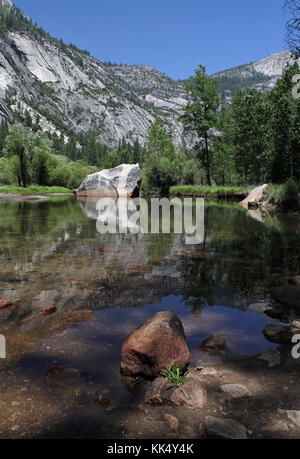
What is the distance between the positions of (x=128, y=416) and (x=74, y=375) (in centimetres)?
84

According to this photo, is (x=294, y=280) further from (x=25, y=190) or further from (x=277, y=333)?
(x=25, y=190)

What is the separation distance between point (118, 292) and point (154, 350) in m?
2.57

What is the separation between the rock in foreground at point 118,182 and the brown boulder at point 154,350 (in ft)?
144

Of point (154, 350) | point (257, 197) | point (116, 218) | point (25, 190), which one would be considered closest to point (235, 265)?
point (154, 350)

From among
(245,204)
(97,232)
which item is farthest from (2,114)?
(97,232)

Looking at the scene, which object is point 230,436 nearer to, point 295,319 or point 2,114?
point 295,319

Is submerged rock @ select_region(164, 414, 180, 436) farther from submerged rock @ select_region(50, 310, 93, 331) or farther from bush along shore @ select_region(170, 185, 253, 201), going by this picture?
bush along shore @ select_region(170, 185, 253, 201)

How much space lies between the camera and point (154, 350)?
3.35 m

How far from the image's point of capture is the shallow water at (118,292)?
3654 millimetres

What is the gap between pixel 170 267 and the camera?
25.0 feet

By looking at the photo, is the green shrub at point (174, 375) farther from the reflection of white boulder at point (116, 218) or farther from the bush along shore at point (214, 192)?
the bush along shore at point (214, 192)

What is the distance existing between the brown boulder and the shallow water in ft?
0.64

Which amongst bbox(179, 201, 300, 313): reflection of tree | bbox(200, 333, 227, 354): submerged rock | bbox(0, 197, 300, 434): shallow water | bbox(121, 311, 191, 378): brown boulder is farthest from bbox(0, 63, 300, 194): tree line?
bbox(121, 311, 191, 378): brown boulder

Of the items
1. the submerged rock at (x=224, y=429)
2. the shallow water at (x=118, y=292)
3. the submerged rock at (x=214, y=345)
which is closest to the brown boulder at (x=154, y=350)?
the shallow water at (x=118, y=292)
